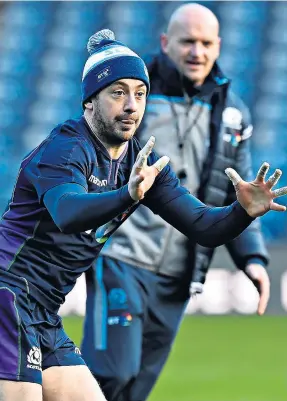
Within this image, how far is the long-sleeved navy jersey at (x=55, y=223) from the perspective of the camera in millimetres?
4266

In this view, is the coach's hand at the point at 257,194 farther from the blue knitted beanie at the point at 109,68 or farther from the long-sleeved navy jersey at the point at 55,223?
the blue knitted beanie at the point at 109,68

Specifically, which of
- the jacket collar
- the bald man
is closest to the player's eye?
the bald man

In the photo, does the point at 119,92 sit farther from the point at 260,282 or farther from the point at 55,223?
the point at 260,282

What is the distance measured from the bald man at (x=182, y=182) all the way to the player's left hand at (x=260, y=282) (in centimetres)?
5

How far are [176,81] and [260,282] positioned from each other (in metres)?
1.27

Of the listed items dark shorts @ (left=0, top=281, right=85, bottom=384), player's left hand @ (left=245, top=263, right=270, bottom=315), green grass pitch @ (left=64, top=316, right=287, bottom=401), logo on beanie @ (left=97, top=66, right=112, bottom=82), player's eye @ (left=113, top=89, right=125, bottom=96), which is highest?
logo on beanie @ (left=97, top=66, right=112, bottom=82)

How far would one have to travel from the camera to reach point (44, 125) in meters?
18.5

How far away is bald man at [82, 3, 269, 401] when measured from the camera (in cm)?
625

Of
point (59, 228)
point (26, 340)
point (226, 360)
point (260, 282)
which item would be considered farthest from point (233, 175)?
point (226, 360)

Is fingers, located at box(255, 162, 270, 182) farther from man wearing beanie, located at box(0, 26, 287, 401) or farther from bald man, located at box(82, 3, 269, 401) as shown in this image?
bald man, located at box(82, 3, 269, 401)

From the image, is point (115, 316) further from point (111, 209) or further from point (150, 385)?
point (111, 209)

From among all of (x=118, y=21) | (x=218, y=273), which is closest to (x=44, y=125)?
(x=118, y=21)

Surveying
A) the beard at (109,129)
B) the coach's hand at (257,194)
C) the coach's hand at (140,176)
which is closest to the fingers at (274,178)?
the coach's hand at (257,194)

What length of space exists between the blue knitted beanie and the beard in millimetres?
75
